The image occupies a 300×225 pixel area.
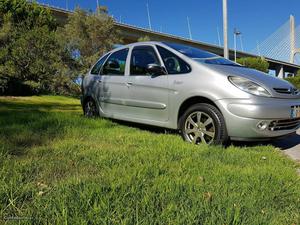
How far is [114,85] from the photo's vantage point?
605 centimetres

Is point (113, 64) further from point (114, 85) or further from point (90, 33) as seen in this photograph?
point (90, 33)

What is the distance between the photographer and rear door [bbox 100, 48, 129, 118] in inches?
231

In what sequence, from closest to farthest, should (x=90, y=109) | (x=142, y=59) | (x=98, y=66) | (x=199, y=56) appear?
(x=199, y=56) < (x=142, y=59) < (x=98, y=66) < (x=90, y=109)

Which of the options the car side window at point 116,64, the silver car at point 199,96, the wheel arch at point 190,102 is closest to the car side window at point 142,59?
the silver car at point 199,96

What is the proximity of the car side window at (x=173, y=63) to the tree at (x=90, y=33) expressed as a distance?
20.2 metres

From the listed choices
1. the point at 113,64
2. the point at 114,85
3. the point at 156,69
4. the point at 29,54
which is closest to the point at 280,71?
the point at 29,54

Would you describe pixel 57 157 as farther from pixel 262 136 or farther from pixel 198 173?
pixel 262 136

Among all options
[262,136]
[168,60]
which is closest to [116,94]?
[168,60]

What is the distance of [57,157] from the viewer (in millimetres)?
3514

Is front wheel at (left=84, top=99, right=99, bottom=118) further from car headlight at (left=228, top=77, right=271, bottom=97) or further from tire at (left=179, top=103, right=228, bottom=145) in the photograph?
car headlight at (left=228, top=77, right=271, bottom=97)

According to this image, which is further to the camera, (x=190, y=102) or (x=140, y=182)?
(x=190, y=102)

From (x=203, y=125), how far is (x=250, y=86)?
75 centimetres

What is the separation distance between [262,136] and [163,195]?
2.25 meters

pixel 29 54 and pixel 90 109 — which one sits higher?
pixel 29 54
